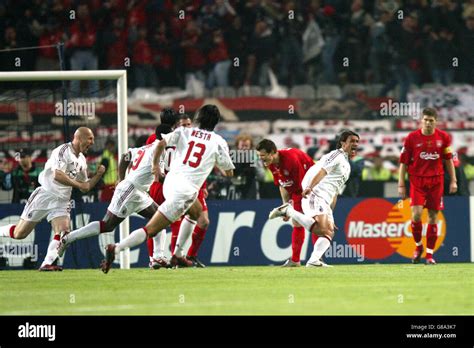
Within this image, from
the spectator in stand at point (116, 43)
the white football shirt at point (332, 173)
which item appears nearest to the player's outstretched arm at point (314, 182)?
the white football shirt at point (332, 173)

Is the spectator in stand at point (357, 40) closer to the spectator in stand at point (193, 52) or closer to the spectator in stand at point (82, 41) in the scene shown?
the spectator in stand at point (193, 52)

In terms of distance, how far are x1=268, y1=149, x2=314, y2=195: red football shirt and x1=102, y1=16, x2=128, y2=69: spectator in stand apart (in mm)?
6629

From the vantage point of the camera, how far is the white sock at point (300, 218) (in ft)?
44.8

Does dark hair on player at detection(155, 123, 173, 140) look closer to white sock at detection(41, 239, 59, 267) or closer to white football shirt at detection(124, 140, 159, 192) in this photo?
white football shirt at detection(124, 140, 159, 192)

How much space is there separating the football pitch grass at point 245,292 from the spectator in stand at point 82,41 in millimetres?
7103

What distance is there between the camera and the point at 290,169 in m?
14.0

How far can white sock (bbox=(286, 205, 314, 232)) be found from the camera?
1366 cm

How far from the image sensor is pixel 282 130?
18688 millimetres

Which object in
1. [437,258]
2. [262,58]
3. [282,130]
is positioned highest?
[262,58]

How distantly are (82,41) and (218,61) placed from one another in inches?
93.4

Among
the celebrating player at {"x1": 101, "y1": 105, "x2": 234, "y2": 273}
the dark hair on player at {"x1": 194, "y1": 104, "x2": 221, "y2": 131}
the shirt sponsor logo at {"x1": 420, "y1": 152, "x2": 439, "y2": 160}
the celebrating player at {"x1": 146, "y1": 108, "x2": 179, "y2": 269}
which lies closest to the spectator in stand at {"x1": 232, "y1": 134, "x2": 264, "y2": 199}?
the celebrating player at {"x1": 146, "y1": 108, "x2": 179, "y2": 269}
